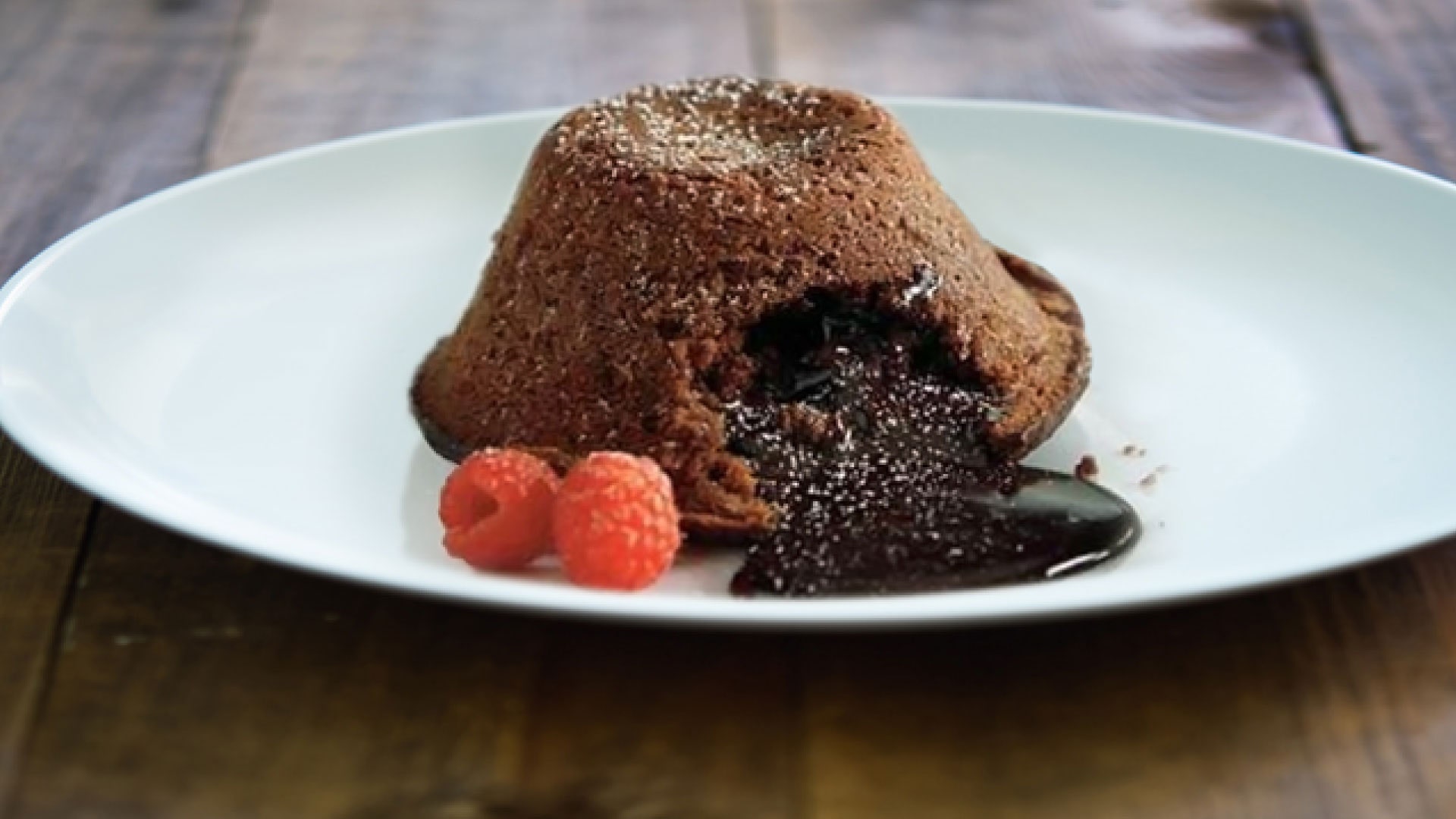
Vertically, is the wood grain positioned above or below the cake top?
below

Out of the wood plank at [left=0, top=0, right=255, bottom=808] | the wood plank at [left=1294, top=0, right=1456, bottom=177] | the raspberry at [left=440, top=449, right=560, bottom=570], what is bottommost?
the wood plank at [left=0, top=0, right=255, bottom=808]

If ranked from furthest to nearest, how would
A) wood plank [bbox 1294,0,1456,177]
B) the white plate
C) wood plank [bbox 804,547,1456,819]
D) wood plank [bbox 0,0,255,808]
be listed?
wood plank [bbox 1294,0,1456,177] → wood plank [bbox 0,0,255,808] → the white plate → wood plank [bbox 804,547,1456,819]

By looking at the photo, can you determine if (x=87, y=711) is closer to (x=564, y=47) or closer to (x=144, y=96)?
(x=144, y=96)

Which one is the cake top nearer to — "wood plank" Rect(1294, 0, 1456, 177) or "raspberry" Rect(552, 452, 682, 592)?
"raspberry" Rect(552, 452, 682, 592)

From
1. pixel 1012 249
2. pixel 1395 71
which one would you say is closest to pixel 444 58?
pixel 1012 249

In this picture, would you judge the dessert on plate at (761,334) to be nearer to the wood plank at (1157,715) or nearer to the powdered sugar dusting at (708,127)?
the powdered sugar dusting at (708,127)

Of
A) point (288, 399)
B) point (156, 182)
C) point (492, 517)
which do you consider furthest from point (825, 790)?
point (156, 182)

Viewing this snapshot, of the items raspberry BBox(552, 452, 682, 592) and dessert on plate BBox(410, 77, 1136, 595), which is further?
dessert on plate BBox(410, 77, 1136, 595)

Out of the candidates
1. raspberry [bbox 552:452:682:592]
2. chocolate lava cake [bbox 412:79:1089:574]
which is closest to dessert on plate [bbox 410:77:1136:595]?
chocolate lava cake [bbox 412:79:1089:574]

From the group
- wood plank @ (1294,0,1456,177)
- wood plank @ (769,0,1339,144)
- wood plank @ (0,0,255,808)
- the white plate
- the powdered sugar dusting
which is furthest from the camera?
wood plank @ (769,0,1339,144)
